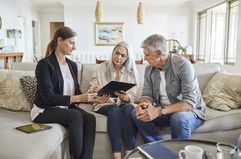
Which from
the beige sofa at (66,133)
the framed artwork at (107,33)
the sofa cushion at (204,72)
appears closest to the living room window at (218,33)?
the framed artwork at (107,33)

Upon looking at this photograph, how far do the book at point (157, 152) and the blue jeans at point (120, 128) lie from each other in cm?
57

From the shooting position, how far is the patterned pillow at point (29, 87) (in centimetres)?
214

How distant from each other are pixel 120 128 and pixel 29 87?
913 mm

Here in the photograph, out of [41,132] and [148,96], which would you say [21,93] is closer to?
[41,132]

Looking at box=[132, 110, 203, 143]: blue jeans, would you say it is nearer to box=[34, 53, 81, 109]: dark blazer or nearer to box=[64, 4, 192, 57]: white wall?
box=[34, 53, 81, 109]: dark blazer

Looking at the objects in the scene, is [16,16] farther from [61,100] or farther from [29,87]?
[61,100]

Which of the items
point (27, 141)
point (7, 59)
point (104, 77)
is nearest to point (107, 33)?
point (7, 59)

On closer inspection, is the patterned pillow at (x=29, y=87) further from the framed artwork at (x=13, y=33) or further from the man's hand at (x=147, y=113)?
the framed artwork at (x=13, y=33)

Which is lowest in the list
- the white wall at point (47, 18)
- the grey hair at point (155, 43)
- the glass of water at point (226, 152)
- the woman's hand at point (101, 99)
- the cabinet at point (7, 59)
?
the glass of water at point (226, 152)

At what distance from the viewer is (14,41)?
19.1ft

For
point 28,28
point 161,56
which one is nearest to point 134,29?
point 28,28

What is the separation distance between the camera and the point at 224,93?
7.34 ft

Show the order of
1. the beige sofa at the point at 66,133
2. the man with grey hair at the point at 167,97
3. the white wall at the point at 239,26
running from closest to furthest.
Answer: the beige sofa at the point at 66,133
the man with grey hair at the point at 167,97
the white wall at the point at 239,26

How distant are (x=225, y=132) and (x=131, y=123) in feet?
2.69
